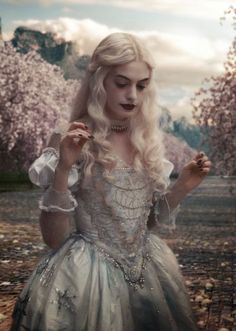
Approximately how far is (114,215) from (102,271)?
267 millimetres

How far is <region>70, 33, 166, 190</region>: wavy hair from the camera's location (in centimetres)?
339

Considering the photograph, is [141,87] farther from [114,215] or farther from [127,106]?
[114,215]

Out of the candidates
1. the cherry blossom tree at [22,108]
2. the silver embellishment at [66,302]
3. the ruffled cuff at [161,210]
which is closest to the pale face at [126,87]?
the ruffled cuff at [161,210]

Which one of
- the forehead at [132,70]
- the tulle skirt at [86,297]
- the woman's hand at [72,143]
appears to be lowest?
the tulle skirt at [86,297]

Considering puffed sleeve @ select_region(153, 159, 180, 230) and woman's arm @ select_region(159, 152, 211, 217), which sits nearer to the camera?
woman's arm @ select_region(159, 152, 211, 217)

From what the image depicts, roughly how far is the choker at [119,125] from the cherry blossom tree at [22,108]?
88.0 ft

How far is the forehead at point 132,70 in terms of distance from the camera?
3.42m

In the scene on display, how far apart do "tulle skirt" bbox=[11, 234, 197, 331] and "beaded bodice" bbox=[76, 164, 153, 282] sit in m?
0.05

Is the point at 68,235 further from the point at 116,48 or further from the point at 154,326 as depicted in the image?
the point at 116,48

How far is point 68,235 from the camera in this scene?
11.4 ft

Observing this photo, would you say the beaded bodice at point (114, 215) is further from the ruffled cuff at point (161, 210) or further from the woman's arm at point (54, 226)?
the ruffled cuff at point (161, 210)

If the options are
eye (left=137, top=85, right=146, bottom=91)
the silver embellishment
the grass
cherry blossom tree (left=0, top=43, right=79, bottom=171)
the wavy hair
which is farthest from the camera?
the grass

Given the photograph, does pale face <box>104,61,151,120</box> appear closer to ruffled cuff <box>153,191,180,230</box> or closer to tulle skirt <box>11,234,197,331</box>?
ruffled cuff <box>153,191,180,230</box>

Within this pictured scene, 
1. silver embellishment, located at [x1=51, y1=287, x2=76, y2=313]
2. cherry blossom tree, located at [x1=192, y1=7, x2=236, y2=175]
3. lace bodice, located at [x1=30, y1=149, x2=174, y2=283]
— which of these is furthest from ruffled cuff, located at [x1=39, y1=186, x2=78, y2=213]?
cherry blossom tree, located at [x1=192, y1=7, x2=236, y2=175]
